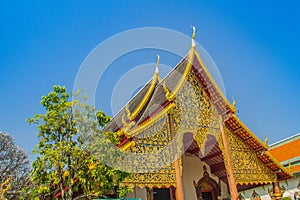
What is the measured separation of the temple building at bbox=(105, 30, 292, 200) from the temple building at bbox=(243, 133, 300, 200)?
1048mm

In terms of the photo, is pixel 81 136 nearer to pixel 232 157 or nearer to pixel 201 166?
pixel 232 157

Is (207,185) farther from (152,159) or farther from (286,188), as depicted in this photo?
(152,159)

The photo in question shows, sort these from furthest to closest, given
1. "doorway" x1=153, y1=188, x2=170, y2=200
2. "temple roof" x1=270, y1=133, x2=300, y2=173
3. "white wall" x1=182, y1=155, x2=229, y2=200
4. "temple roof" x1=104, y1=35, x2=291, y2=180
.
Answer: "temple roof" x1=270, y1=133, x2=300, y2=173 < "white wall" x1=182, y1=155, x2=229, y2=200 < "doorway" x1=153, y1=188, x2=170, y2=200 < "temple roof" x1=104, y1=35, x2=291, y2=180

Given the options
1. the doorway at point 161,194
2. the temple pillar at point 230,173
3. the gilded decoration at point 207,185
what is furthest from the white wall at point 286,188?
the doorway at point 161,194

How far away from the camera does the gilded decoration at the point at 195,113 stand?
308 inches

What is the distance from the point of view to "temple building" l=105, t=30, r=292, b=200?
682 cm

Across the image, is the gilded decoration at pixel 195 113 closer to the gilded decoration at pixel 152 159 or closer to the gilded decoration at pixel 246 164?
the gilded decoration at pixel 152 159

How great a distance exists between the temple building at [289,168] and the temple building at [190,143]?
1.05 m

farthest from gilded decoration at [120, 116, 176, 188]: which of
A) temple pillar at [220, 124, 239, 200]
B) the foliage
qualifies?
the foliage

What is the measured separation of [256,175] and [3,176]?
1022 cm

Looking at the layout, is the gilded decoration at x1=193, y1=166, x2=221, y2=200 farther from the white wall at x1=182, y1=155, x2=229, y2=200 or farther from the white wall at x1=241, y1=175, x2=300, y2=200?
the white wall at x1=241, y1=175, x2=300, y2=200

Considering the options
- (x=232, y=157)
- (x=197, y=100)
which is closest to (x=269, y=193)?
(x=232, y=157)

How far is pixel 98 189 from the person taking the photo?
5.73 metres

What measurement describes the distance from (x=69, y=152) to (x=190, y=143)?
4.88 m
